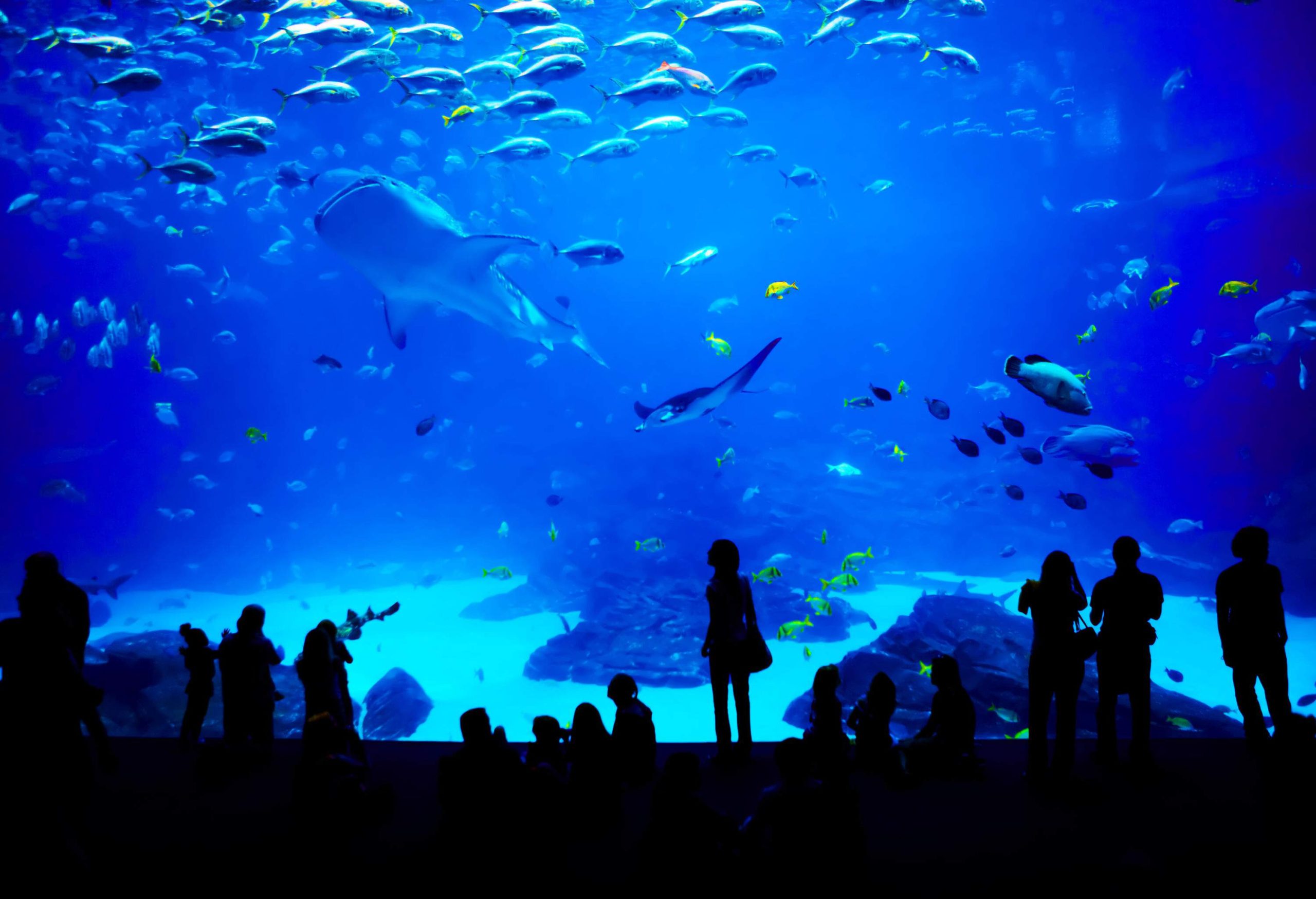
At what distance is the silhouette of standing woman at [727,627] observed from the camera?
284 centimetres

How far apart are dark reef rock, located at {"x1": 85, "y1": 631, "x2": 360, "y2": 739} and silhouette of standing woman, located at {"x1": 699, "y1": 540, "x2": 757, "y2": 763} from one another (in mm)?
6098

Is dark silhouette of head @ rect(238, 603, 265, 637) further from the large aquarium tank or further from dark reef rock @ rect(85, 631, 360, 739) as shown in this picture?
dark reef rock @ rect(85, 631, 360, 739)

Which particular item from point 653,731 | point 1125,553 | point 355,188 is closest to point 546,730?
point 653,731

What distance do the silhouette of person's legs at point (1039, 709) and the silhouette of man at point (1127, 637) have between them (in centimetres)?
27

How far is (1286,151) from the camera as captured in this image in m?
16.6

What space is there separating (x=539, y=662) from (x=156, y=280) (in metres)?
29.9

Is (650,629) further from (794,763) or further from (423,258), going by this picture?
(794,763)

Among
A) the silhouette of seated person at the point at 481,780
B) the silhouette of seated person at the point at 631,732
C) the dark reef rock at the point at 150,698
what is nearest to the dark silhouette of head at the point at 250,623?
the silhouette of seated person at the point at 481,780

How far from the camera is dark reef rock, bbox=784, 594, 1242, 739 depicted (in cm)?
604

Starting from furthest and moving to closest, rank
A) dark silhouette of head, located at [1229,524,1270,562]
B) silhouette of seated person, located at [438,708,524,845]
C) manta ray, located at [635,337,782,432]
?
manta ray, located at [635,337,782,432]
dark silhouette of head, located at [1229,524,1270,562]
silhouette of seated person, located at [438,708,524,845]

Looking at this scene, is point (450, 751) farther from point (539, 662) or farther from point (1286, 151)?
point (1286, 151)

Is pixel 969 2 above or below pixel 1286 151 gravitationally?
below

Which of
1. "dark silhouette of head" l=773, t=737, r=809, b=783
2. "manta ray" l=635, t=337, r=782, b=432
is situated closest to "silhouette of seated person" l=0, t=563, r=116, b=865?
"dark silhouette of head" l=773, t=737, r=809, b=783

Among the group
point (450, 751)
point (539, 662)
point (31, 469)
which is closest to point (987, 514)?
point (539, 662)
